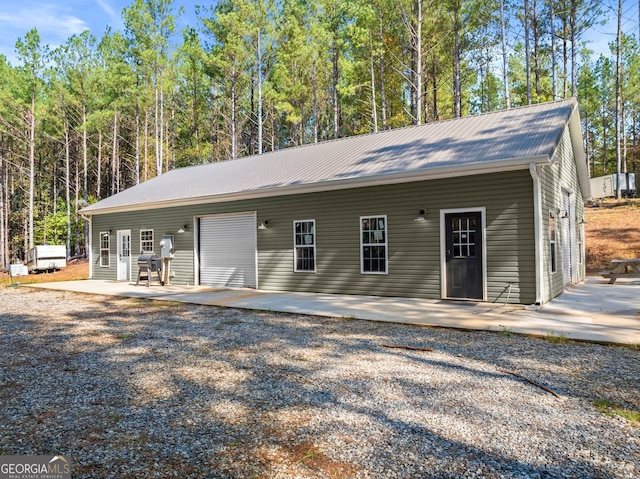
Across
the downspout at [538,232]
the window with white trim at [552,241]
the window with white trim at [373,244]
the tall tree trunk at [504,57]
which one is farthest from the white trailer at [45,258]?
the tall tree trunk at [504,57]

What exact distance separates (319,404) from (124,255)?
13284 millimetres

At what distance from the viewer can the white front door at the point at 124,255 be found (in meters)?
14.1

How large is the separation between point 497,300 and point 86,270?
18715 mm

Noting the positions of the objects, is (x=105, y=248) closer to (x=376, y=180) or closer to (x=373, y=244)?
(x=373, y=244)

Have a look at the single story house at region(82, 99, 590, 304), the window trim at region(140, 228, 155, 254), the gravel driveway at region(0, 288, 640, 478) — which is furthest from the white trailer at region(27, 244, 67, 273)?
the gravel driveway at region(0, 288, 640, 478)

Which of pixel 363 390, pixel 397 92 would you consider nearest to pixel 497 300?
pixel 363 390

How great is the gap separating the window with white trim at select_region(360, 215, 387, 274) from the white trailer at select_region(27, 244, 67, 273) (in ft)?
61.3

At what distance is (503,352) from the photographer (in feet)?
14.7

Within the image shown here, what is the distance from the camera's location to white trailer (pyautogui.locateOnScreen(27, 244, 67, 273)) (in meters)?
20.2

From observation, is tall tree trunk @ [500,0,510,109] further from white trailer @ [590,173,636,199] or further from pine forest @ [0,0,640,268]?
white trailer @ [590,173,636,199]

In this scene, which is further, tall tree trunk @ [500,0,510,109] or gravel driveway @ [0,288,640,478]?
tall tree trunk @ [500,0,510,109]

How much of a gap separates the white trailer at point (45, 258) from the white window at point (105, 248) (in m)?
7.77

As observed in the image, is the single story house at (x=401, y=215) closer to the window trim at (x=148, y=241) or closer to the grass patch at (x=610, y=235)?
the window trim at (x=148, y=241)

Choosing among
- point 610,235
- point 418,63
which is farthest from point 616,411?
point 610,235
